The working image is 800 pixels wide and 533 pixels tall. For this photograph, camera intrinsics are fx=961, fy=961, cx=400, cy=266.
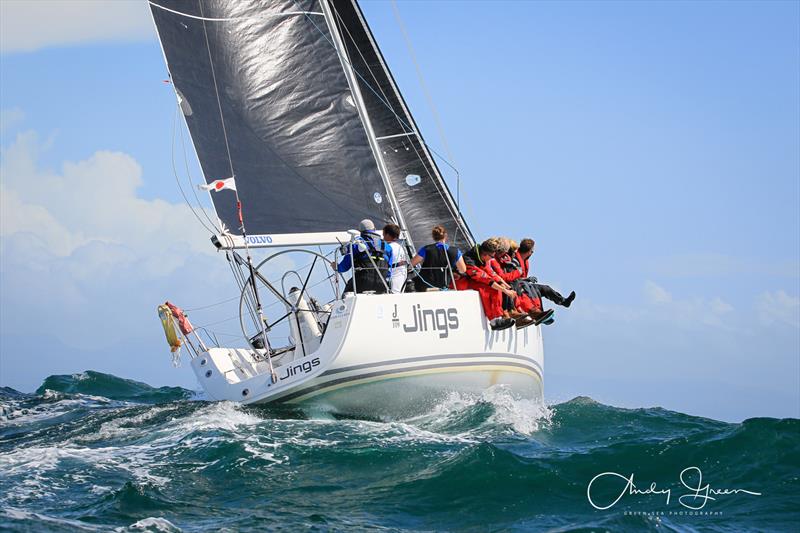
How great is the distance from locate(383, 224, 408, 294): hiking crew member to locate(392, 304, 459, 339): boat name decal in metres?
0.84

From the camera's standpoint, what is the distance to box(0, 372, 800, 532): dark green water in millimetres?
6945

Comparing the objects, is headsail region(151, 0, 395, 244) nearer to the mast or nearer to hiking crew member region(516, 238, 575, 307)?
A: the mast

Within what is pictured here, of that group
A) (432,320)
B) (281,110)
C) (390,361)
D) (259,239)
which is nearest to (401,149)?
(281,110)

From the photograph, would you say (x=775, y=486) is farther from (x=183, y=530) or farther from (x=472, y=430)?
(x=183, y=530)

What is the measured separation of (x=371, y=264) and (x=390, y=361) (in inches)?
56.0

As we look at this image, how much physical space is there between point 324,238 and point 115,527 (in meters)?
6.02

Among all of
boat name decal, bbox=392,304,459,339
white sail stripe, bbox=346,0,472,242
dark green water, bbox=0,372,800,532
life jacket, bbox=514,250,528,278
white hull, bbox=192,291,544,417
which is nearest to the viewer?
dark green water, bbox=0,372,800,532

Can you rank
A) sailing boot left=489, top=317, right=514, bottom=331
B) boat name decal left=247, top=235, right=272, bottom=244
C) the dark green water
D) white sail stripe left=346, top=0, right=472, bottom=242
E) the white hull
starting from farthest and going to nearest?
white sail stripe left=346, top=0, right=472, bottom=242, boat name decal left=247, top=235, right=272, bottom=244, sailing boot left=489, top=317, right=514, bottom=331, the white hull, the dark green water

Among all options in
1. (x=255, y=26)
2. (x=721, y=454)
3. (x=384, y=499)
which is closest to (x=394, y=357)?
(x=384, y=499)

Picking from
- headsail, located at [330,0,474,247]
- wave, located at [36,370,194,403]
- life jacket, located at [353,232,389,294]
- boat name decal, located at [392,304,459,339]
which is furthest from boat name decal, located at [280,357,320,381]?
wave, located at [36,370,194,403]

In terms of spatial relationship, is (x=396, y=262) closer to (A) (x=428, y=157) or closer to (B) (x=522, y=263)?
(B) (x=522, y=263)

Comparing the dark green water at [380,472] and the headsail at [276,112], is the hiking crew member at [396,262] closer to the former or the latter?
the headsail at [276,112]

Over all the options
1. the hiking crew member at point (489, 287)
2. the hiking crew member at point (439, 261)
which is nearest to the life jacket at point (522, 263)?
the hiking crew member at point (489, 287)

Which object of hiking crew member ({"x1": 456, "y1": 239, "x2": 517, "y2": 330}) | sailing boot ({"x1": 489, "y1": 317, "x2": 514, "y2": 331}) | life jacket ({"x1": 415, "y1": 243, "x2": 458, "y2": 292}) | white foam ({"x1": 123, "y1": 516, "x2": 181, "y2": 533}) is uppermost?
life jacket ({"x1": 415, "y1": 243, "x2": 458, "y2": 292})
